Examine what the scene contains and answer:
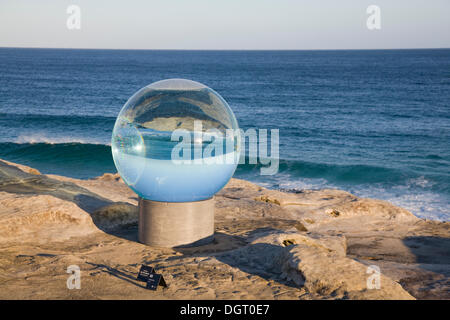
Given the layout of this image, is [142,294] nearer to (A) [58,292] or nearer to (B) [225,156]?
(A) [58,292]

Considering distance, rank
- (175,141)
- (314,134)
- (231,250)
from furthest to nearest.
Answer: (314,134), (231,250), (175,141)

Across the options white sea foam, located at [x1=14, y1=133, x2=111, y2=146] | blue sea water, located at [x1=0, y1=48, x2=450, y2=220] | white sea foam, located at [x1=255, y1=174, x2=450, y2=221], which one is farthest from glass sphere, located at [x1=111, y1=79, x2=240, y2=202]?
white sea foam, located at [x1=14, y1=133, x2=111, y2=146]

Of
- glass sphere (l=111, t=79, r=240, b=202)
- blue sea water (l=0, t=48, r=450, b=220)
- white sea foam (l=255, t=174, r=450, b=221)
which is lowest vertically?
white sea foam (l=255, t=174, r=450, b=221)

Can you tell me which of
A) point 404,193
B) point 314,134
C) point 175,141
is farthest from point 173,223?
point 314,134

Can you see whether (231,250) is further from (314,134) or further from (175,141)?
(314,134)

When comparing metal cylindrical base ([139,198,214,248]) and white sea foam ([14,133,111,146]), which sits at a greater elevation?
metal cylindrical base ([139,198,214,248])

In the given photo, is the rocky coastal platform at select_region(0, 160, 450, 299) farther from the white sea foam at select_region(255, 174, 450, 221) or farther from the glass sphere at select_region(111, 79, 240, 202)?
the white sea foam at select_region(255, 174, 450, 221)
